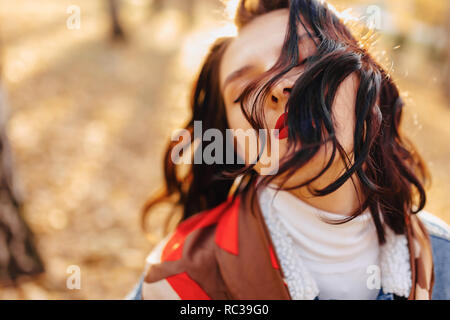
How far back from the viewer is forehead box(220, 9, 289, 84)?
943mm

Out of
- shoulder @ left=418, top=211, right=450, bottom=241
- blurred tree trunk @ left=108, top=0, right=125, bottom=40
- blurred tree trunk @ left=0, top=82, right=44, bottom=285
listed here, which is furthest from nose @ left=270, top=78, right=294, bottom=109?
blurred tree trunk @ left=108, top=0, right=125, bottom=40

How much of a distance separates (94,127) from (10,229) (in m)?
2.51

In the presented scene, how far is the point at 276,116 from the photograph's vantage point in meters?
0.90

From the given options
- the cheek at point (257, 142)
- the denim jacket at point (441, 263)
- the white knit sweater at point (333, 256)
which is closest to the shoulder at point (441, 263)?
the denim jacket at point (441, 263)

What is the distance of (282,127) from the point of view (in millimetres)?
Result: 884

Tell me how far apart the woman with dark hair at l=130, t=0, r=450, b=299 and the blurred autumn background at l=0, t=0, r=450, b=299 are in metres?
0.19

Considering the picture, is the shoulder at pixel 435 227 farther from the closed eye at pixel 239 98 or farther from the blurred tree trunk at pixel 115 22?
the blurred tree trunk at pixel 115 22

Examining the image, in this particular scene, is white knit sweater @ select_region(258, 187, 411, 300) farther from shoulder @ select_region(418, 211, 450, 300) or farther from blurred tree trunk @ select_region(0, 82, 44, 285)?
blurred tree trunk @ select_region(0, 82, 44, 285)

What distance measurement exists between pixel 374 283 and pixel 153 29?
881 cm

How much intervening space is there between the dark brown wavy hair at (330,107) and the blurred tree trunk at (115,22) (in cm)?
644

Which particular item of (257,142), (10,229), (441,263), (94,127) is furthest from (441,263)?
(94,127)

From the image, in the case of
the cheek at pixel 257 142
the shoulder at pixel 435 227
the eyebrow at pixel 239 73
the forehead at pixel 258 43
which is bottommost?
the shoulder at pixel 435 227

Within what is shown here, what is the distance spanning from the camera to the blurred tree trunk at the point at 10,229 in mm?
1870
